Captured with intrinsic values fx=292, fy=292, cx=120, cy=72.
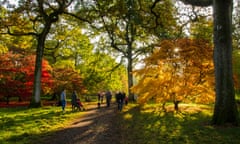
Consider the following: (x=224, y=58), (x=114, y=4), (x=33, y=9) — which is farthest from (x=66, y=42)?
(x=224, y=58)

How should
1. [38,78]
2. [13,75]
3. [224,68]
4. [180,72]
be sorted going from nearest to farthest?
[224,68]
[180,72]
[38,78]
[13,75]

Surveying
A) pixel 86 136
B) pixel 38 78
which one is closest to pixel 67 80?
pixel 38 78

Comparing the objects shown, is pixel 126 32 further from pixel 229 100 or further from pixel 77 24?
pixel 229 100

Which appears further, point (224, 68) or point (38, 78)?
point (38, 78)

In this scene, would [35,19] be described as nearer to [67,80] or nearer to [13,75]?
[13,75]

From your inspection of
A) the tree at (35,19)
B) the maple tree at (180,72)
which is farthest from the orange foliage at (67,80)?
the maple tree at (180,72)

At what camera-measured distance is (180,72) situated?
19.0 meters

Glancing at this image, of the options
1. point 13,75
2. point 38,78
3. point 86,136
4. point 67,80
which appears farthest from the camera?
point 67,80

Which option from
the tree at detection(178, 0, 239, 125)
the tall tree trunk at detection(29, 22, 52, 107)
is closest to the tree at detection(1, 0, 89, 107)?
the tall tree trunk at detection(29, 22, 52, 107)

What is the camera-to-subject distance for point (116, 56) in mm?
38438

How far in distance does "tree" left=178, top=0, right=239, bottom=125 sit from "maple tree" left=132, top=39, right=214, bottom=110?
650cm

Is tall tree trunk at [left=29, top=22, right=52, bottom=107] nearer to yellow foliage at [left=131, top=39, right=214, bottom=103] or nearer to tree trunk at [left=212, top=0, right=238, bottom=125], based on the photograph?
yellow foliage at [left=131, top=39, right=214, bottom=103]

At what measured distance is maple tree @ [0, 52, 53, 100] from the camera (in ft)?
98.6

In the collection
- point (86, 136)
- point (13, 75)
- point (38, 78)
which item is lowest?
point (86, 136)
